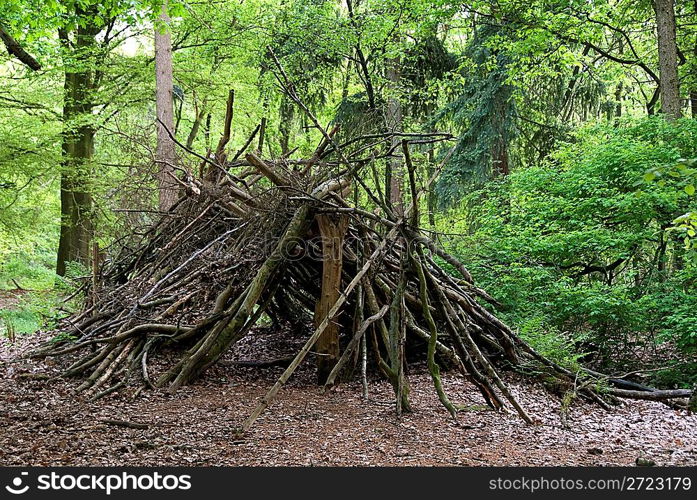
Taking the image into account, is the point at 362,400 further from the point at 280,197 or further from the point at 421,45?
the point at 421,45

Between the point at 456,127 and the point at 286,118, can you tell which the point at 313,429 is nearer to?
the point at 456,127

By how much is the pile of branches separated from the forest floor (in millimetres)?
231

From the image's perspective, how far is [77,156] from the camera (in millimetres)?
12844

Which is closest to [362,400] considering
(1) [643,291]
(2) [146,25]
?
(1) [643,291]

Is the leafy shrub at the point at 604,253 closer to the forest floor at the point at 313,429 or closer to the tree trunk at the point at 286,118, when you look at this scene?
the forest floor at the point at 313,429

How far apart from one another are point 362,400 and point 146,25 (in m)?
10.9

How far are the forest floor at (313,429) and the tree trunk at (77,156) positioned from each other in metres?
6.56

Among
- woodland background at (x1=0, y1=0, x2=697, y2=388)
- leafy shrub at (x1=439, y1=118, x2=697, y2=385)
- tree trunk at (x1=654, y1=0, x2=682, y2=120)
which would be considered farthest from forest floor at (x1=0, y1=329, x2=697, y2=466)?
tree trunk at (x1=654, y1=0, x2=682, y2=120)

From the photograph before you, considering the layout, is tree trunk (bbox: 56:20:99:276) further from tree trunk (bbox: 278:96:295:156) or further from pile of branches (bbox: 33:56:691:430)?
pile of branches (bbox: 33:56:691:430)

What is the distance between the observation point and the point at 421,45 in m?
13.8

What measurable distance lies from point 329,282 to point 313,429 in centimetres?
175

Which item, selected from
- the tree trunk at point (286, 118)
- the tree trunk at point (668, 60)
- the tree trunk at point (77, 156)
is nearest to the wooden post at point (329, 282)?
the tree trunk at point (668, 60)

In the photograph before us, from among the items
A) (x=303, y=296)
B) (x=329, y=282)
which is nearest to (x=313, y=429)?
(x=329, y=282)

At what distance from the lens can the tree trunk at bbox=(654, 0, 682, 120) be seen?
9506 millimetres
